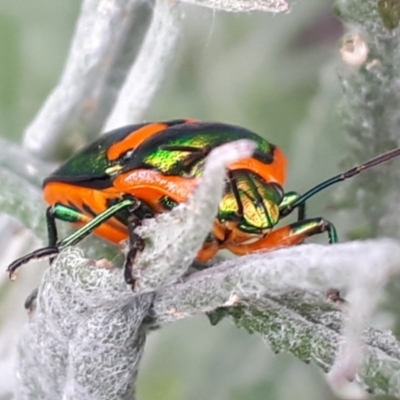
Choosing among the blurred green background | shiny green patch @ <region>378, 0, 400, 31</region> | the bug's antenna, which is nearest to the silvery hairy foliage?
shiny green patch @ <region>378, 0, 400, 31</region>

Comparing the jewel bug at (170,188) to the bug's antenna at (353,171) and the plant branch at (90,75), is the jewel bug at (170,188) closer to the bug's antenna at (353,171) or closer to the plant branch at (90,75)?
the bug's antenna at (353,171)

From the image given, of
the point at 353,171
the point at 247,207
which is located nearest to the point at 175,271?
the point at 247,207

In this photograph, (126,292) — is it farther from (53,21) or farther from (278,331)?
(53,21)

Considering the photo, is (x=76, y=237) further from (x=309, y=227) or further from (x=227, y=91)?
(x=227, y=91)

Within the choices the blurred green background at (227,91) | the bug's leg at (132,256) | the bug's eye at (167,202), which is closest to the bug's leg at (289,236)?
the bug's eye at (167,202)

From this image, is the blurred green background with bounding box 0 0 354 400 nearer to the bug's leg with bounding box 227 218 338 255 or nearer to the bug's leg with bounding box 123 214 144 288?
the bug's leg with bounding box 227 218 338 255

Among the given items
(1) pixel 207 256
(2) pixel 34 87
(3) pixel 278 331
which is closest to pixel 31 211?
(1) pixel 207 256
